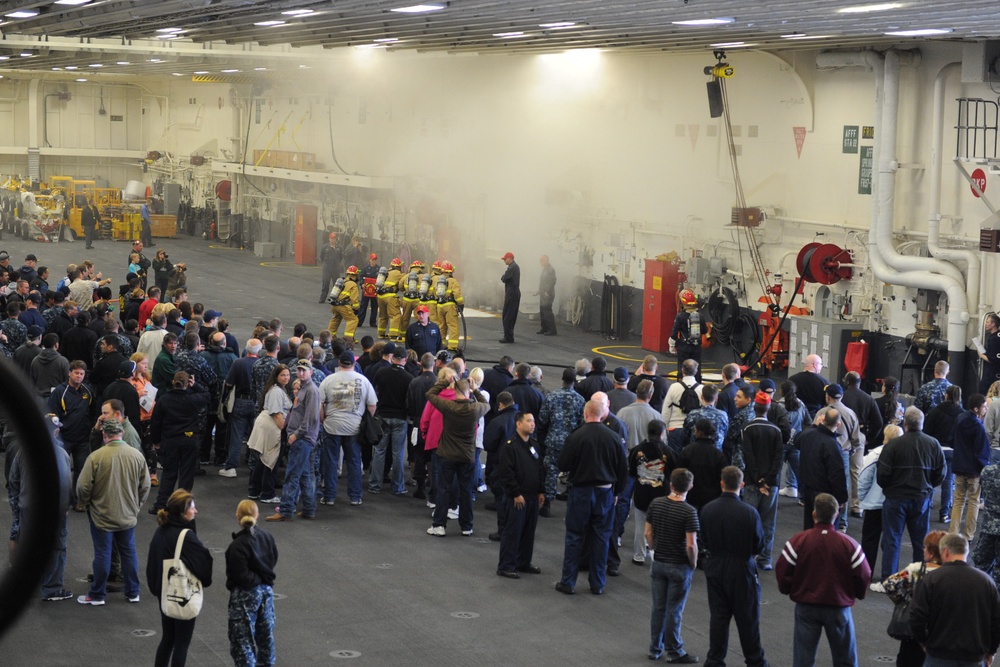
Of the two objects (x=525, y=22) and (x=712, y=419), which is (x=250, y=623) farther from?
(x=525, y=22)

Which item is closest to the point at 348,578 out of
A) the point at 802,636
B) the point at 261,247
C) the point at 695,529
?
the point at 695,529

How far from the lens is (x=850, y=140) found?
19391mm

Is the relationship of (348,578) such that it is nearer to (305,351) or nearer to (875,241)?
(305,351)

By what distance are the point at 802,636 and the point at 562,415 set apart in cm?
389

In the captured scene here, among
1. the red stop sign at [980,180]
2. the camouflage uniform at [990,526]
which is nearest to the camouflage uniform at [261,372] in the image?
the camouflage uniform at [990,526]

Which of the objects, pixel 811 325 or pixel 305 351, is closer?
pixel 305 351

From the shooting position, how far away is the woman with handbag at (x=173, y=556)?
7.29 meters

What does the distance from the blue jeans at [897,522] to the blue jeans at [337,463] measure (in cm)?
499

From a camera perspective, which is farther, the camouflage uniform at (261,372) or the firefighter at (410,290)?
the firefighter at (410,290)

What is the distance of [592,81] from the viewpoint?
24.8m

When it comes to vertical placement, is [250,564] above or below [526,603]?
above

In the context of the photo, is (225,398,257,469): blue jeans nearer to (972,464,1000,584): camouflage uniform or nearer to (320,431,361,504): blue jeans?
(320,431,361,504): blue jeans

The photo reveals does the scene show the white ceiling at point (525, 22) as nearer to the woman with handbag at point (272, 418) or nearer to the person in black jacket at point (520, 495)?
the woman with handbag at point (272, 418)

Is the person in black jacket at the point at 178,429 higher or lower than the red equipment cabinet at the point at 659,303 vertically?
lower
